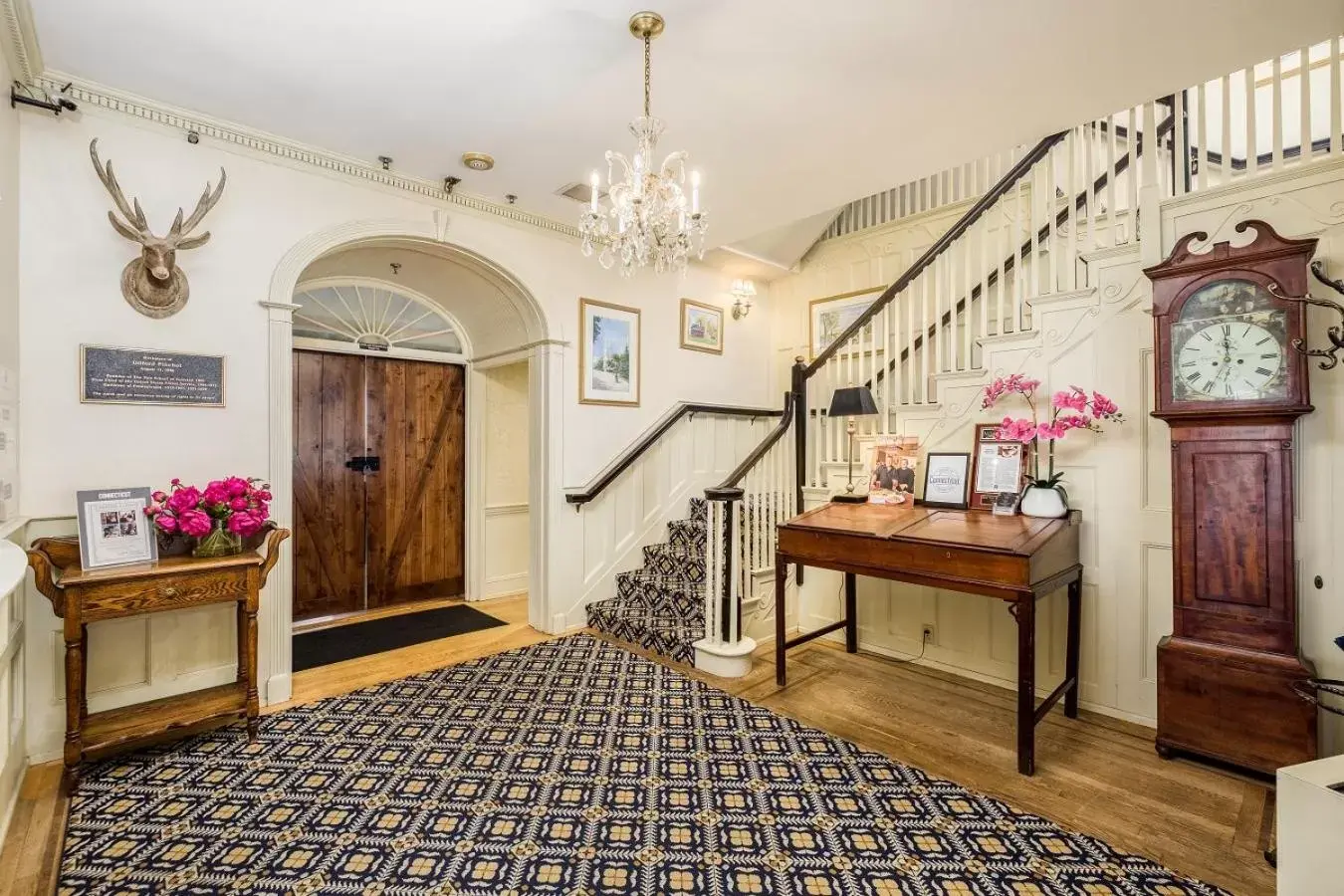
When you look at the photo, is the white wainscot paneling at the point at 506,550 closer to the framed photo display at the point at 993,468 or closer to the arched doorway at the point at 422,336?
the arched doorway at the point at 422,336

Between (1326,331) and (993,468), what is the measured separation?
134cm

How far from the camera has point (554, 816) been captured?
2.20 meters

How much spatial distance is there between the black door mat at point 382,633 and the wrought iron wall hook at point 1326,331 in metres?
4.69

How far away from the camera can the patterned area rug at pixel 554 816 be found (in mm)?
1886

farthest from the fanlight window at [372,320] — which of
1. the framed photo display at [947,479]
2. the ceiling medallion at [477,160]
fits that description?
the framed photo display at [947,479]

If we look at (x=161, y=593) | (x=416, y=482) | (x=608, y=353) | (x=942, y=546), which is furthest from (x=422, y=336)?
(x=942, y=546)

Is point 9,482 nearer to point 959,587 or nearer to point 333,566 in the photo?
point 333,566

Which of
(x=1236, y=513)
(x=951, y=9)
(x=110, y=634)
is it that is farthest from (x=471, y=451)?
(x=1236, y=513)

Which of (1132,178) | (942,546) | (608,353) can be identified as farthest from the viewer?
(608,353)

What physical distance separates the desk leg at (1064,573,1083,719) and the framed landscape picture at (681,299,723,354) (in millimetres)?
3287

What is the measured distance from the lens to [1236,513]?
247 centimetres

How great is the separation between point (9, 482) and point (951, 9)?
4.12 meters

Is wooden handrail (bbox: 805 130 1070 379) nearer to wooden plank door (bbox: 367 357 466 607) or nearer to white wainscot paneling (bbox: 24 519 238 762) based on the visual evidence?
wooden plank door (bbox: 367 357 466 607)

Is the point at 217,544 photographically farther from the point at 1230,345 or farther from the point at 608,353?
the point at 1230,345
